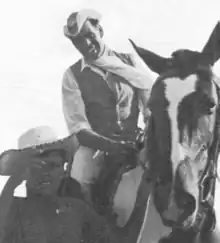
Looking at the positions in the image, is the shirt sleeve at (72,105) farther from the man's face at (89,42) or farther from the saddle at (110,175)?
the saddle at (110,175)

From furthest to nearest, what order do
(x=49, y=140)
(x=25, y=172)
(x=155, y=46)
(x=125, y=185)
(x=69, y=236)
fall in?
(x=155, y=46), (x=49, y=140), (x=25, y=172), (x=69, y=236), (x=125, y=185)

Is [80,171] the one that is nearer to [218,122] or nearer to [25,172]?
[25,172]

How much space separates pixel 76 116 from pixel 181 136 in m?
1.02

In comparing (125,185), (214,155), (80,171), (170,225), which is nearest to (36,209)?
(80,171)

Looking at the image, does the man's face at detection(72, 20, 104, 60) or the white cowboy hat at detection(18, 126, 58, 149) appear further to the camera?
the white cowboy hat at detection(18, 126, 58, 149)

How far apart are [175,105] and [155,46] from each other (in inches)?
94.9

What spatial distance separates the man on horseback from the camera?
2.84 metres

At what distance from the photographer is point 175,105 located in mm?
2053

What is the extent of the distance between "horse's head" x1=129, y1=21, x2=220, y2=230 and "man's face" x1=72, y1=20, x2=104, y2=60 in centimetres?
80

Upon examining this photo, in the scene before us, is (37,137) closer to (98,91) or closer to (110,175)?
(98,91)

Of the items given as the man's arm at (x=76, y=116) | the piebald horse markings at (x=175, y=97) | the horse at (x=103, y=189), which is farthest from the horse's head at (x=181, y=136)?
the man's arm at (x=76, y=116)

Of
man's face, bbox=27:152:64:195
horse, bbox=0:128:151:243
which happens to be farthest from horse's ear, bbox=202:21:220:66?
man's face, bbox=27:152:64:195

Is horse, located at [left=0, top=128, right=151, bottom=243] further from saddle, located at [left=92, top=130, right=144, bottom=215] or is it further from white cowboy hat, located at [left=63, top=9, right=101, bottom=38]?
white cowboy hat, located at [left=63, top=9, right=101, bottom=38]

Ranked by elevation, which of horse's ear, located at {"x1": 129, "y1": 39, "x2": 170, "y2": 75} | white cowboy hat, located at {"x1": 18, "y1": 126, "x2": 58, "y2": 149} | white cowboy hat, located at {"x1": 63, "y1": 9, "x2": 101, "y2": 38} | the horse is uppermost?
white cowboy hat, located at {"x1": 63, "y1": 9, "x2": 101, "y2": 38}
